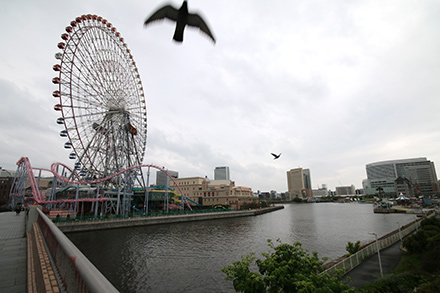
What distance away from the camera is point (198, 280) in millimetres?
19688

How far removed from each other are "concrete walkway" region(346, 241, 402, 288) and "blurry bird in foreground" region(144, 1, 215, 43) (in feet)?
56.8

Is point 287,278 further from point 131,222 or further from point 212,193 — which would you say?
point 212,193

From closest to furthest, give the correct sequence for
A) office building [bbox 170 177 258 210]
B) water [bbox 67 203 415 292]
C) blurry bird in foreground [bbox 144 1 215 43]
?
blurry bird in foreground [bbox 144 1 215 43]
water [bbox 67 203 415 292]
office building [bbox 170 177 258 210]

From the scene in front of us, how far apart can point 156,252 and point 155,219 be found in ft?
96.3

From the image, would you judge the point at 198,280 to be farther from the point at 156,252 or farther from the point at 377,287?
the point at 377,287

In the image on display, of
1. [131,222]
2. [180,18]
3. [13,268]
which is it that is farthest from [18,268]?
[131,222]

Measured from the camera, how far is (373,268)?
1897 cm

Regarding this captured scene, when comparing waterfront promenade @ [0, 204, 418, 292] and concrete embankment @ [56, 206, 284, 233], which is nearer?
waterfront promenade @ [0, 204, 418, 292]

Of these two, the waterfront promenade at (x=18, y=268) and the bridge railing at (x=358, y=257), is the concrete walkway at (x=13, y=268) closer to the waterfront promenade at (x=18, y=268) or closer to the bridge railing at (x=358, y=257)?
the waterfront promenade at (x=18, y=268)

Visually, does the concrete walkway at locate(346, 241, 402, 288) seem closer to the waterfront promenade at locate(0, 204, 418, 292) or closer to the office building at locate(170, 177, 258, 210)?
the waterfront promenade at locate(0, 204, 418, 292)

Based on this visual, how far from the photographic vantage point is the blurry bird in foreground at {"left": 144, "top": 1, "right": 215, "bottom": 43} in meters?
5.33

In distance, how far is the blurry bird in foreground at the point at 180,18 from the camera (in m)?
5.33

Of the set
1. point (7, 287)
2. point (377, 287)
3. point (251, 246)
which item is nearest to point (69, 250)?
point (7, 287)

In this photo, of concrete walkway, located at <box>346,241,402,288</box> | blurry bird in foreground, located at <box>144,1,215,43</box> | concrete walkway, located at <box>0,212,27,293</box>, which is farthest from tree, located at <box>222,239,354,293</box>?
blurry bird in foreground, located at <box>144,1,215,43</box>
